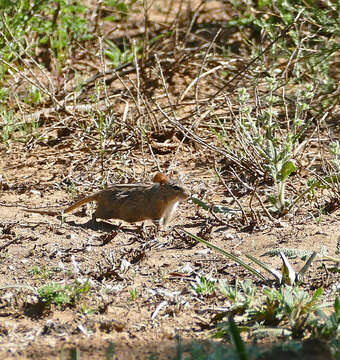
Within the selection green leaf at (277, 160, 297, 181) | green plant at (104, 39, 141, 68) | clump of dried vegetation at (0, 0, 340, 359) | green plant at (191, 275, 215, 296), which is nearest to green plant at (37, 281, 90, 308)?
clump of dried vegetation at (0, 0, 340, 359)

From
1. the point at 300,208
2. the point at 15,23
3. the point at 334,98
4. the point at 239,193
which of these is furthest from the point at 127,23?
the point at 300,208

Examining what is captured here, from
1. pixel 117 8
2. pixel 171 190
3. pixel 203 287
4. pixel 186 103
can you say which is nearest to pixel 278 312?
Answer: pixel 203 287

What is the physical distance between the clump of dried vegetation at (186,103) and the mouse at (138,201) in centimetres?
36

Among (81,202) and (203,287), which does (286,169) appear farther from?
(81,202)

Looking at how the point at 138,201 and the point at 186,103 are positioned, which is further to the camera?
the point at 186,103

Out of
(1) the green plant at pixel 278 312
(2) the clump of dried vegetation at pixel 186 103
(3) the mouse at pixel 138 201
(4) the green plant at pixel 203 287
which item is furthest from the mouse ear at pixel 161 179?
(1) the green plant at pixel 278 312

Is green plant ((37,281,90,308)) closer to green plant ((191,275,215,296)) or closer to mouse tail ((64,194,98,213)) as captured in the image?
green plant ((191,275,215,296))

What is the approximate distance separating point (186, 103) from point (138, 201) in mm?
2005

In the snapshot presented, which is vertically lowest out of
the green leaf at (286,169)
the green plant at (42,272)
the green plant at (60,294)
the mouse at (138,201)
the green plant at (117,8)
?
the mouse at (138,201)

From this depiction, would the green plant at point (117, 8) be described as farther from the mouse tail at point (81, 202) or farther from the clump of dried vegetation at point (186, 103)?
the mouse tail at point (81, 202)

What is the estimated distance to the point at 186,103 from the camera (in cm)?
748

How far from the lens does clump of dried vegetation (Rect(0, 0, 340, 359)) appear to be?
208 inches

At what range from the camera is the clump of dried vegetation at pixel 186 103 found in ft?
17.3

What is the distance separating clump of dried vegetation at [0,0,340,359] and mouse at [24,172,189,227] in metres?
0.36
